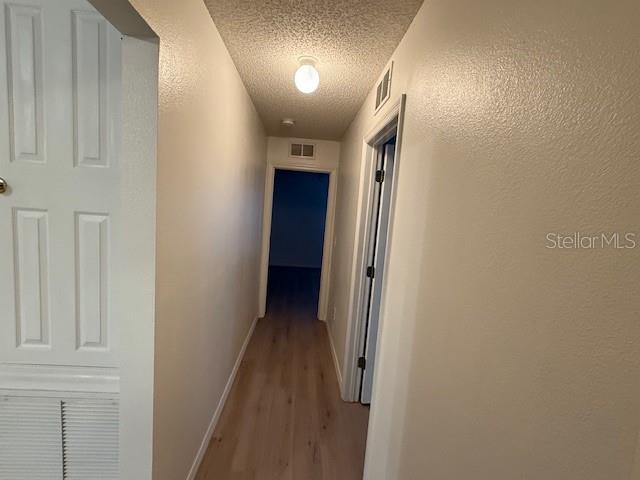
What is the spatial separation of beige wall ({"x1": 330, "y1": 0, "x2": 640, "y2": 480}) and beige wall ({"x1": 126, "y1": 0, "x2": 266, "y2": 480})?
940 millimetres

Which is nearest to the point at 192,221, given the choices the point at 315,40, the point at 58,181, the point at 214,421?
the point at 58,181

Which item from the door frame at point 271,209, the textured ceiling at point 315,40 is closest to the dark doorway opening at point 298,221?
the door frame at point 271,209

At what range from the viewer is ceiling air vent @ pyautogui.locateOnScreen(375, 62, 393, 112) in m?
1.72

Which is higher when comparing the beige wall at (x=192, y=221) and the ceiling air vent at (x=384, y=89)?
the ceiling air vent at (x=384, y=89)

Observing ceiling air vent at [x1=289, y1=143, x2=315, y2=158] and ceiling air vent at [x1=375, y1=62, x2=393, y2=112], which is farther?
ceiling air vent at [x1=289, y1=143, x2=315, y2=158]

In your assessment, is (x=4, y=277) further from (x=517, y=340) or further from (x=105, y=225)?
(x=517, y=340)

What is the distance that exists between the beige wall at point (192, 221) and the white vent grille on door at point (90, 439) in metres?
0.21

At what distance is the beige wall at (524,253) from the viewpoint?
44 centimetres

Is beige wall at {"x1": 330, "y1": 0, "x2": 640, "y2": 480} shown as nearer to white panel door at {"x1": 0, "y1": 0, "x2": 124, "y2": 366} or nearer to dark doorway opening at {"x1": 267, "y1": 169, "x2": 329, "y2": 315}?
white panel door at {"x1": 0, "y1": 0, "x2": 124, "y2": 366}

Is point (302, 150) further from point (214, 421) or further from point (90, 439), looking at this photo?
point (90, 439)

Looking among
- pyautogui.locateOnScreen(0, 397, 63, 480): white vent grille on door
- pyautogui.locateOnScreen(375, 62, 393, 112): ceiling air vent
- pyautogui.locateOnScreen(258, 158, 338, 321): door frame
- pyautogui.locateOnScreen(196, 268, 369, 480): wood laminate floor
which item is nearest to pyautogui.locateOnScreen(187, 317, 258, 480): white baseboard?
pyautogui.locateOnScreen(196, 268, 369, 480): wood laminate floor

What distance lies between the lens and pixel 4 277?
3.76 ft

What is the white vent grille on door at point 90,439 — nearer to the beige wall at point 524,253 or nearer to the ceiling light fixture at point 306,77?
the beige wall at point 524,253

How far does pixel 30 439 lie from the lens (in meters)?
1.23
